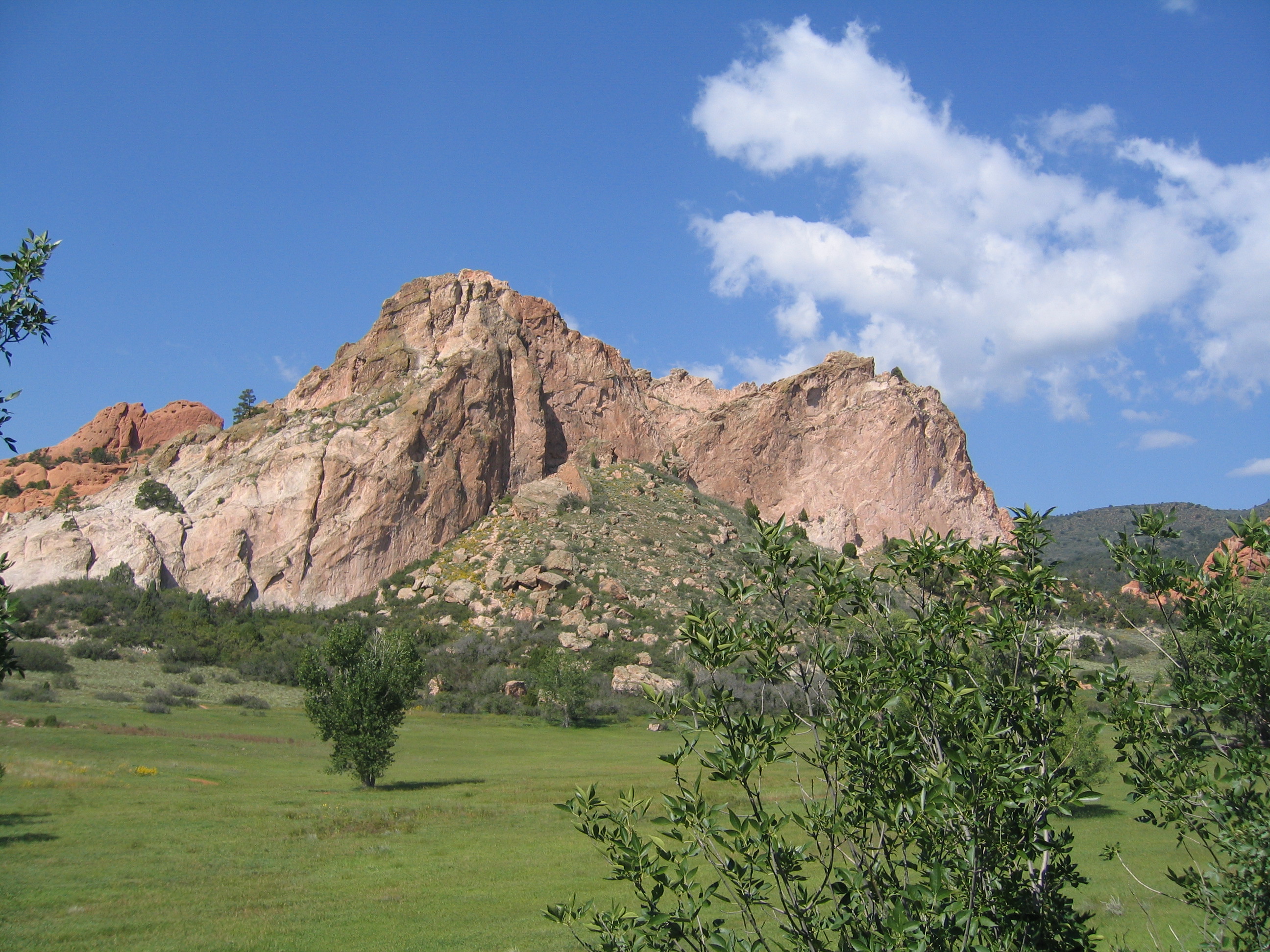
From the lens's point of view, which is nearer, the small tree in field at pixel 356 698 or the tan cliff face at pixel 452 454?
the small tree in field at pixel 356 698

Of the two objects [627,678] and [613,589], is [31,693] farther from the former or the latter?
[613,589]

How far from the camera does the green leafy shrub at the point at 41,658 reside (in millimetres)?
47875

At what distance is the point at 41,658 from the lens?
48.5 metres

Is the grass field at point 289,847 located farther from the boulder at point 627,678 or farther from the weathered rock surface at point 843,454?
the weathered rock surface at point 843,454

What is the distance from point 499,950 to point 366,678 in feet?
64.8

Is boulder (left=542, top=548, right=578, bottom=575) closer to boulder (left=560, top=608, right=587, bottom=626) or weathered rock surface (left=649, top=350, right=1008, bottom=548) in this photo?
boulder (left=560, top=608, right=587, bottom=626)

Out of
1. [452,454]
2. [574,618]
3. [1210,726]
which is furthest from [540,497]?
[1210,726]

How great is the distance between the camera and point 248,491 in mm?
73500

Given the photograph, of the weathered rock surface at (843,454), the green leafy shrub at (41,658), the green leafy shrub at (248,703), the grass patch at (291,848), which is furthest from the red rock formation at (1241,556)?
the weathered rock surface at (843,454)

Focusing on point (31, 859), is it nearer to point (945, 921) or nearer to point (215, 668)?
point (945, 921)

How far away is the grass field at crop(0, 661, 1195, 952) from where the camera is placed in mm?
13047

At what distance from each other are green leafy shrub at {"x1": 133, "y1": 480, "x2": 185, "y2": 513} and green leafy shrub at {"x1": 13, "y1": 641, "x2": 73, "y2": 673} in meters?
24.5

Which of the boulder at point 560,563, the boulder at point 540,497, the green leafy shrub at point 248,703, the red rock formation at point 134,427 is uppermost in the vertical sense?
the red rock formation at point 134,427

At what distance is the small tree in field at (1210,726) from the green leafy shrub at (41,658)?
5761cm
